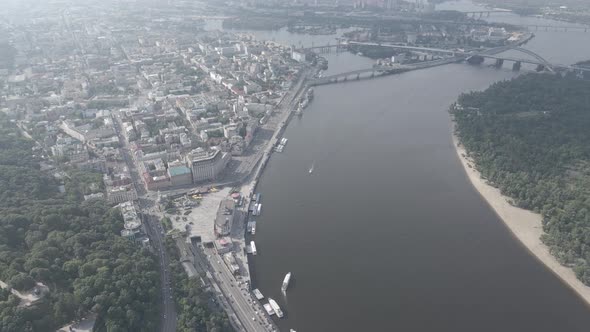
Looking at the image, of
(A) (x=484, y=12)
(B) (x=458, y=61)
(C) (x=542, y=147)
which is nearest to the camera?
(C) (x=542, y=147)

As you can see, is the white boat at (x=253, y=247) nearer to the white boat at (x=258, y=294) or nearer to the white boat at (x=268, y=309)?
the white boat at (x=258, y=294)

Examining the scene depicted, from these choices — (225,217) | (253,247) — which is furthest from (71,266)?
(253,247)

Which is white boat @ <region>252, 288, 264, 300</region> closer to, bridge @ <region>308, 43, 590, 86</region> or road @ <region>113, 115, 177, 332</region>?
road @ <region>113, 115, 177, 332</region>

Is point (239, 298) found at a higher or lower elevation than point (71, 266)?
lower

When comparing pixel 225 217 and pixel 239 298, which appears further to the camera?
pixel 225 217

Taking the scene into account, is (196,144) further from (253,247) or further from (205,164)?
(253,247)

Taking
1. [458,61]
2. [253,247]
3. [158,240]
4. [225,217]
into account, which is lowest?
[253,247]
